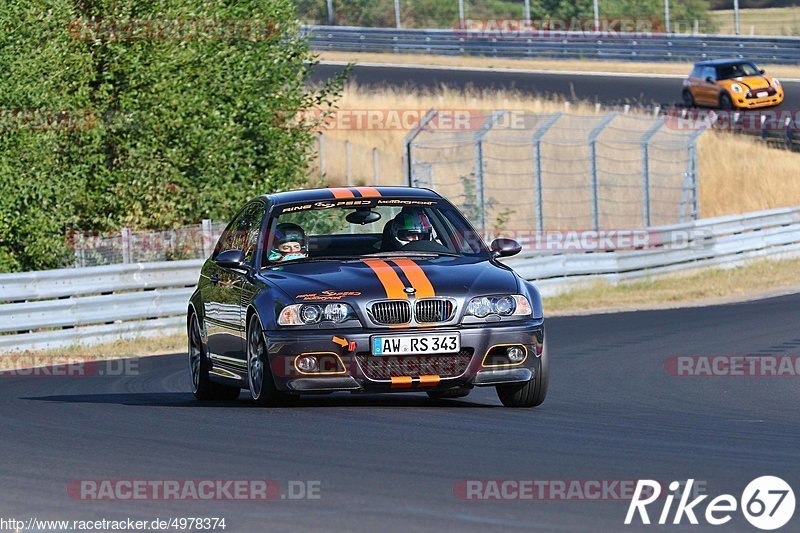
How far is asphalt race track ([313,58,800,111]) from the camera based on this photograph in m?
45.1

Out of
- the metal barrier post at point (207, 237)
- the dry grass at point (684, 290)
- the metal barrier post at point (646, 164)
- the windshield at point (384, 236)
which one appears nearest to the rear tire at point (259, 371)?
the windshield at point (384, 236)

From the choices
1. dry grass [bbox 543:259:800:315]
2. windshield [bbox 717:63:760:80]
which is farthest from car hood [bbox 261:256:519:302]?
windshield [bbox 717:63:760:80]

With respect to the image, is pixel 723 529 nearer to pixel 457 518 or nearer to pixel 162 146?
pixel 457 518

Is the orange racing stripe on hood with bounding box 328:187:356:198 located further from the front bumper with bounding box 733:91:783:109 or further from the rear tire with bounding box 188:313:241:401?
the front bumper with bounding box 733:91:783:109

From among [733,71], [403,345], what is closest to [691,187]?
[733,71]

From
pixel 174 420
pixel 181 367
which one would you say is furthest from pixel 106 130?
pixel 174 420

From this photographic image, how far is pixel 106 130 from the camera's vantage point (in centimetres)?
2319

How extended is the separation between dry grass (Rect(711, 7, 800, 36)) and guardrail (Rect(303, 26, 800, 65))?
13.6 metres

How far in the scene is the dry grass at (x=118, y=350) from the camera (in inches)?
707

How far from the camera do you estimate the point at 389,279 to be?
9.57 m

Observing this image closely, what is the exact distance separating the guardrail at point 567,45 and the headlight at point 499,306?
140ft

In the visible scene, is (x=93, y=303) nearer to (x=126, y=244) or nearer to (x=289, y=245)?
(x=126, y=244)

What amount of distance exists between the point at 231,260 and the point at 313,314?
1.12 m

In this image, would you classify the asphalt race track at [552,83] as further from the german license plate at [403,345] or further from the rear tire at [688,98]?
the german license plate at [403,345]
